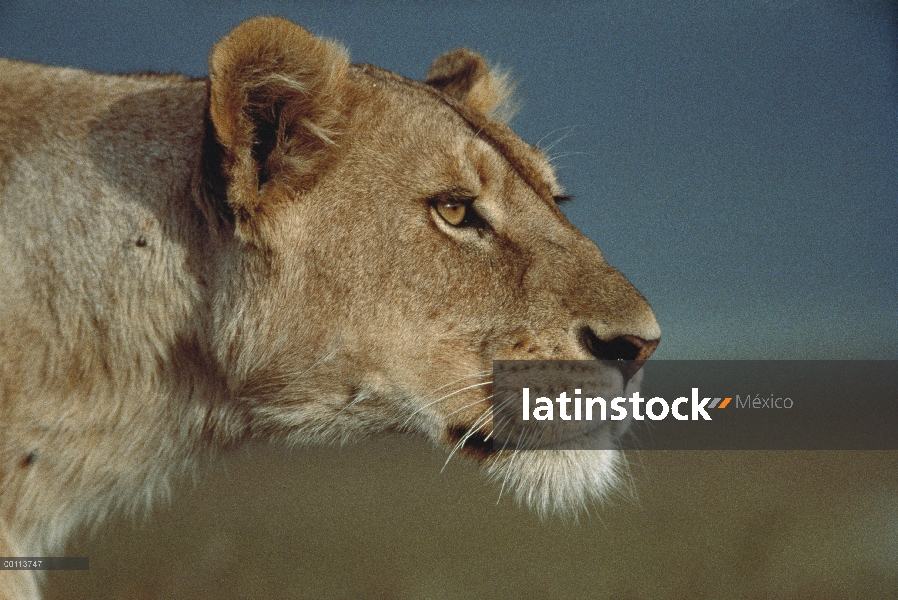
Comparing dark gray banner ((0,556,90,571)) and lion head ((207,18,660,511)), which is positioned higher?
lion head ((207,18,660,511))

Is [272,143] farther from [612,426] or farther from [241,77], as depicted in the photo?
[612,426]

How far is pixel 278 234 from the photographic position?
106 inches

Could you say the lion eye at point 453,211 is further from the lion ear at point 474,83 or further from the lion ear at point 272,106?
the lion ear at point 474,83

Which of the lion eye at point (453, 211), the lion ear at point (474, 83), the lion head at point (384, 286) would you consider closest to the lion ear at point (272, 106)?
the lion head at point (384, 286)

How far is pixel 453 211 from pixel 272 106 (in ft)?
2.24

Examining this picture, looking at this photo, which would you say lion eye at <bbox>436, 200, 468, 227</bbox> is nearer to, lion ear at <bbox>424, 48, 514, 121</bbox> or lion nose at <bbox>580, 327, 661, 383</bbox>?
lion nose at <bbox>580, 327, 661, 383</bbox>

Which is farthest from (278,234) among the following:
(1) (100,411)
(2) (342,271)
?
(1) (100,411)

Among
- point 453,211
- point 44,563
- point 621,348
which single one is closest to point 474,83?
point 453,211

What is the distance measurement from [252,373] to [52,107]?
3.50ft

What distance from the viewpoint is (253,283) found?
2.69m

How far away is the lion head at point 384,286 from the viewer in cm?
268

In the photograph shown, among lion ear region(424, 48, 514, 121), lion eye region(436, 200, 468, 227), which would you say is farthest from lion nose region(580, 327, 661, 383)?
lion ear region(424, 48, 514, 121)

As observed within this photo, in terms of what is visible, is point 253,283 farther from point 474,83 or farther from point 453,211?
point 474,83

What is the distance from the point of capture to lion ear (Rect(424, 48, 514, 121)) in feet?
13.1
